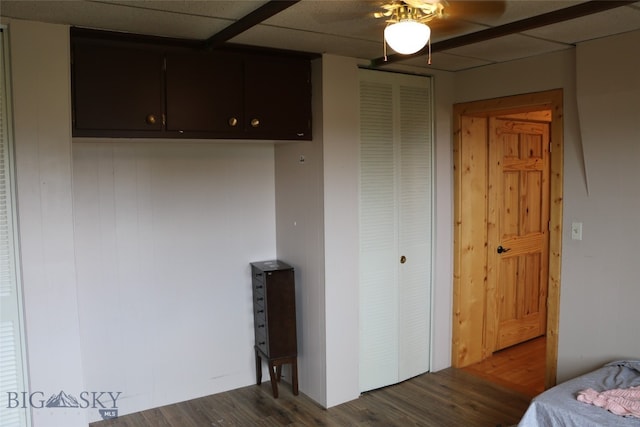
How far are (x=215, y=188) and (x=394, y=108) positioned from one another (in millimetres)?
1393

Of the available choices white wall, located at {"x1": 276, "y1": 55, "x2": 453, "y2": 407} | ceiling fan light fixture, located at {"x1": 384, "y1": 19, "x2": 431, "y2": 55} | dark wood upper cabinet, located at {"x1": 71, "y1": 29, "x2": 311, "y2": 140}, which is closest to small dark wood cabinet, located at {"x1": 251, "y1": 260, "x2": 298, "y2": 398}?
white wall, located at {"x1": 276, "y1": 55, "x2": 453, "y2": 407}

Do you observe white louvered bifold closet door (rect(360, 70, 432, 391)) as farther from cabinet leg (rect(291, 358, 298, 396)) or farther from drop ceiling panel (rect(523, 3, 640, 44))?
drop ceiling panel (rect(523, 3, 640, 44))

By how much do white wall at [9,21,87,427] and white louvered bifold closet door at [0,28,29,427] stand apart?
0.15ft

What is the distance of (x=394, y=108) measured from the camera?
12.5 ft

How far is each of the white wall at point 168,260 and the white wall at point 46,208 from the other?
564mm

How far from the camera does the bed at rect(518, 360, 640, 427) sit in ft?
7.52

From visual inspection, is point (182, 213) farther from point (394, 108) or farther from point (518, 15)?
point (518, 15)

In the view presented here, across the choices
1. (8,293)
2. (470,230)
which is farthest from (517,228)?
(8,293)

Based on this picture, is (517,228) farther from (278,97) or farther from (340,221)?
(278,97)

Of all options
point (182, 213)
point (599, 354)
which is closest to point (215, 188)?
point (182, 213)

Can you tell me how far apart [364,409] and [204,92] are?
2.28m

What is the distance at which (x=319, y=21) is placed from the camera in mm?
2633

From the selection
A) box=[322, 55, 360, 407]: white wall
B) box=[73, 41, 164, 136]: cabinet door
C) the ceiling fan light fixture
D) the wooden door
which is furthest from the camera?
the wooden door

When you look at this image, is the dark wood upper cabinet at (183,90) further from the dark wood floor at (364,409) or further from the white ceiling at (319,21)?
the dark wood floor at (364,409)
